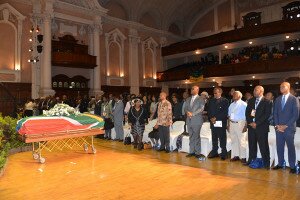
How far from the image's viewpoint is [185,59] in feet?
87.9

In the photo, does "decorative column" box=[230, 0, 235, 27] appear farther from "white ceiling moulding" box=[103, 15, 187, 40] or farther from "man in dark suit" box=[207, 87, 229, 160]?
"man in dark suit" box=[207, 87, 229, 160]

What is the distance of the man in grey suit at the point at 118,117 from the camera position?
10.1 metres

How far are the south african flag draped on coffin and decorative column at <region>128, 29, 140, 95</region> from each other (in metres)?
14.2

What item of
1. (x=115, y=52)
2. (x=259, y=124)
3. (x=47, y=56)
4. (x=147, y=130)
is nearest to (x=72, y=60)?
(x=47, y=56)

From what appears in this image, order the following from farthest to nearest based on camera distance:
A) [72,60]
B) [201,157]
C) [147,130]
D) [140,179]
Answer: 1. [72,60]
2. [147,130]
3. [201,157]
4. [140,179]

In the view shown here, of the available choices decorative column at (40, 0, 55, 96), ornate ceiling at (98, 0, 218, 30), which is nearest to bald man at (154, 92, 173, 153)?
decorative column at (40, 0, 55, 96)

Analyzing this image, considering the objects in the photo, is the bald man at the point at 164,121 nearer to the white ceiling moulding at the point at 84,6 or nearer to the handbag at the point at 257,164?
the handbag at the point at 257,164

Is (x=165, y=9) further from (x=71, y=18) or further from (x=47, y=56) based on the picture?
(x=47, y=56)

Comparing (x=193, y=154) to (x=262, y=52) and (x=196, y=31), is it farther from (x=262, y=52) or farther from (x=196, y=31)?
(x=196, y=31)

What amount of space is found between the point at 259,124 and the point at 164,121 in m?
2.61

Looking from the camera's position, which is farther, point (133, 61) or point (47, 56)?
point (133, 61)

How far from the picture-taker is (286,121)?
18.8 ft

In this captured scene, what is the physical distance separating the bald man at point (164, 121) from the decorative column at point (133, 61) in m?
14.2

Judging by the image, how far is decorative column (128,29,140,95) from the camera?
2227cm
